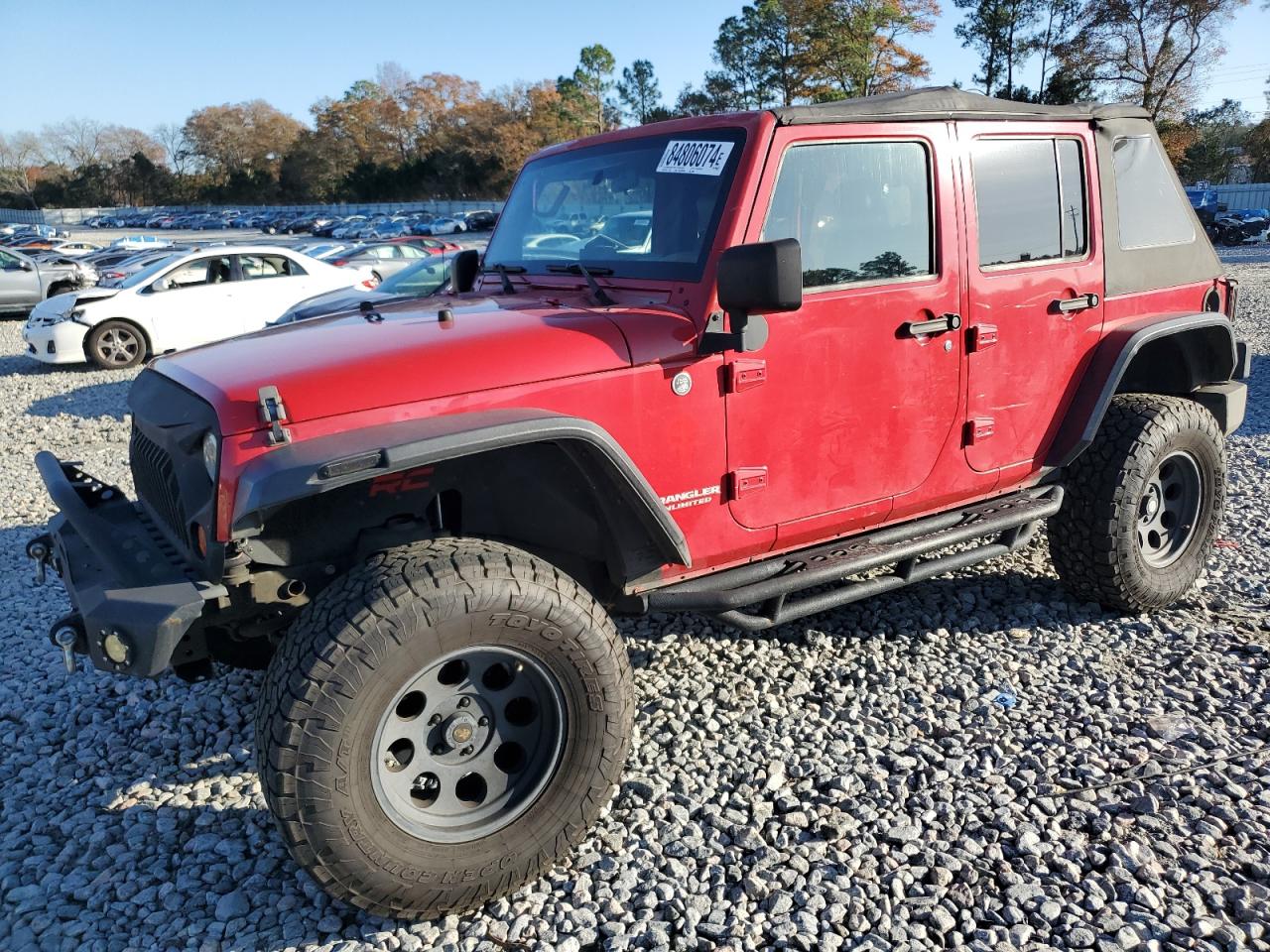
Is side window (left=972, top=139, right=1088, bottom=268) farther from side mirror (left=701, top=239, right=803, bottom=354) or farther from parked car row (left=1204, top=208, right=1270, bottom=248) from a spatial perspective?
parked car row (left=1204, top=208, right=1270, bottom=248)

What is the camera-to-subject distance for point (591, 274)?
3312 mm

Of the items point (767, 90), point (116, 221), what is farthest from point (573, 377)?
point (116, 221)

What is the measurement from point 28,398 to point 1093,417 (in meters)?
11.2

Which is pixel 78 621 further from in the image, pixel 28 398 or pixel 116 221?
pixel 116 221

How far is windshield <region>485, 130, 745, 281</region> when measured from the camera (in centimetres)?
305

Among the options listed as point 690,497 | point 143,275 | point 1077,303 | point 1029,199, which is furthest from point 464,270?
point 143,275

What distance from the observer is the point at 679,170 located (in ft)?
10.4

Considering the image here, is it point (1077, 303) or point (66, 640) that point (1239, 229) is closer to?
point (1077, 303)

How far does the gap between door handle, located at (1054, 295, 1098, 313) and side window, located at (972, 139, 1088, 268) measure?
182 mm

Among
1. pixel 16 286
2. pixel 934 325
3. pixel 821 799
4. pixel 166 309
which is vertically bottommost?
pixel 821 799

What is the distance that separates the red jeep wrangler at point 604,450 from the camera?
2.41 m

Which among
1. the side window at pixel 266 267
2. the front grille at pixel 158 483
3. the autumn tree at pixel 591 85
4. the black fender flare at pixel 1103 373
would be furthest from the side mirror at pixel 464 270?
the autumn tree at pixel 591 85

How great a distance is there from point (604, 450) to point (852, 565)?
1.14m

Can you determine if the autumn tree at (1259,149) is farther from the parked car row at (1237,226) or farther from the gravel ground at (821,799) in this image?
the gravel ground at (821,799)
